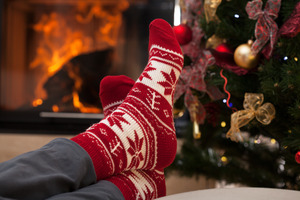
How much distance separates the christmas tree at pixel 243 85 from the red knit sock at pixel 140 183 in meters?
0.16

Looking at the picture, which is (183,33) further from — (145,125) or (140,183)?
(140,183)

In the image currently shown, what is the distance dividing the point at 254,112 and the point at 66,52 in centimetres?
107

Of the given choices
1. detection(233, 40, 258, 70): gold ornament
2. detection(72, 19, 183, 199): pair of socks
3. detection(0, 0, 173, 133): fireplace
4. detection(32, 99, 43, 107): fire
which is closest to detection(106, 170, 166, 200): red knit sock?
detection(72, 19, 183, 199): pair of socks

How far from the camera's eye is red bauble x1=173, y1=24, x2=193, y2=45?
2.74 feet

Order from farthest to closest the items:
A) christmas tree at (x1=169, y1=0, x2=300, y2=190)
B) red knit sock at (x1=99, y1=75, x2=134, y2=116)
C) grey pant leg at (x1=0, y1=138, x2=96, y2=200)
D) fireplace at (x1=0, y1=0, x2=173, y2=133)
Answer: fireplace at (x1=0, y1=0, x2=173, y2=133) < red knit sock at (x1=99, y1=75, x2=134, y2=116) < christmas tree at (x1=169, y1=0, x2=300, y2=190) < grey pant leg at (x1=0, y1=138, x2=96, y2=200)

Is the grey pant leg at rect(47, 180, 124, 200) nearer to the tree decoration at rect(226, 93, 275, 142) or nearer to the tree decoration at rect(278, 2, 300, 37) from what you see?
the tree decoration at rect(226, 93, 275, 142)

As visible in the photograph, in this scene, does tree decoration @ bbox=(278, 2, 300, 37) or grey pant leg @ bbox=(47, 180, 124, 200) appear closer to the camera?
grey pant leg @ bbox=(47, 180, 124, 200)

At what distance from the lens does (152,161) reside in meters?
0.65

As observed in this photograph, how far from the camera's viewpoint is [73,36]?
155cm

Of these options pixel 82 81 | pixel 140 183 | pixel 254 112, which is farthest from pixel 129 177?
pixel 82 81

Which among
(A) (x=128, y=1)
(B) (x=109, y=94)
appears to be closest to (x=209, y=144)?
(B) (x=109, y=94)

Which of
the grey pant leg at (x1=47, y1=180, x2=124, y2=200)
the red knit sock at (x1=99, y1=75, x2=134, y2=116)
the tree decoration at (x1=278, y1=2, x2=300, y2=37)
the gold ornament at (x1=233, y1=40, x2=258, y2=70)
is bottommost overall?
the grey pant leg at (x1=47, y1=180, x2=124, y2=200)

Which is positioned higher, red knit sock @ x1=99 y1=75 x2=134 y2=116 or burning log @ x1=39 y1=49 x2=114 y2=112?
red knit sock @ x1=99 y1=75 x2=134 y2=116

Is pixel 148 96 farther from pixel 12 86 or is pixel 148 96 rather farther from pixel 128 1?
pixel 12 86
